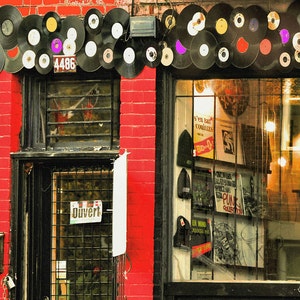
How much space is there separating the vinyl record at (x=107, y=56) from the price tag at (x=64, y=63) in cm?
28

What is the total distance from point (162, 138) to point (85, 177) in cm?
89

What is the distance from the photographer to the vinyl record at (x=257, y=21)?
10.1 m

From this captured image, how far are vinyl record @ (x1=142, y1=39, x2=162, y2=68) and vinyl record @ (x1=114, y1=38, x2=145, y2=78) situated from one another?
0.23 feet

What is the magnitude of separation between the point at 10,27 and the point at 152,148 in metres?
1.79

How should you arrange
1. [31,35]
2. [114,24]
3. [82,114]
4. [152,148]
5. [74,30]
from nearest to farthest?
[152,148] < [114,24] < [74,30] < [31,35] < [82,114]

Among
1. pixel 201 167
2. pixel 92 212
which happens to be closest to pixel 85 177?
pixel 92 212

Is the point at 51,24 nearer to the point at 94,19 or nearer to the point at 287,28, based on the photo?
the point at 94,19

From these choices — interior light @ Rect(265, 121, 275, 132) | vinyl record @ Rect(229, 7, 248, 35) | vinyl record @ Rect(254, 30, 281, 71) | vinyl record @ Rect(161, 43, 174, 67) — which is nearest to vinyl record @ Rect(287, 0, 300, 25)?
vinyl record @ Rect(254, 30, 281, 71)

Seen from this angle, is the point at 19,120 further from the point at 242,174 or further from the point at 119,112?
the point at 242,174

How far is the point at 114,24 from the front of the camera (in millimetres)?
10234

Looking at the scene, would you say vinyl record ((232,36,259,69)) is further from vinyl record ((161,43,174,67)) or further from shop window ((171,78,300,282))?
vinyl record ((161,43,174,67))

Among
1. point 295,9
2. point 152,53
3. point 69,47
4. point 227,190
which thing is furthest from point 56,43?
point 295,9

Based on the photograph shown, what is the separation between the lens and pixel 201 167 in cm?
1032

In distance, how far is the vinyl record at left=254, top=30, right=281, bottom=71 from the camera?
10.1 meters
